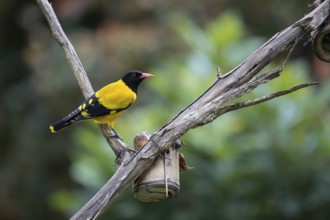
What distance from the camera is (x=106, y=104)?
4504 millimetres

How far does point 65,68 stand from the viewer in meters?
10.6

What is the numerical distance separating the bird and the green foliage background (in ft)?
4.24

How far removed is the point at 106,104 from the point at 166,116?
3075mm

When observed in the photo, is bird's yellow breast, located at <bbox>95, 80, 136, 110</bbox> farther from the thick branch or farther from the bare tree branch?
the bare tree branch

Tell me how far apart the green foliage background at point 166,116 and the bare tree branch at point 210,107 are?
1779mm

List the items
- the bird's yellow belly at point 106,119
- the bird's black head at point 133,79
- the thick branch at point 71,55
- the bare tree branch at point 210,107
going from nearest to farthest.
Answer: the bare tree branch at point 210,107, the thick branch at point 71,55, the bird's yellow belly at point 106,119, the bird's black head at point 133,79

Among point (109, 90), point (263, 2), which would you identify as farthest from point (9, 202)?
point (109, 90)

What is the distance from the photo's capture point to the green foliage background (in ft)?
24.8

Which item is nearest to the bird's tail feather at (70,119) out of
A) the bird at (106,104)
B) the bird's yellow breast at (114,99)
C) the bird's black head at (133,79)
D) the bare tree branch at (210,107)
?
the bird at (106,104)

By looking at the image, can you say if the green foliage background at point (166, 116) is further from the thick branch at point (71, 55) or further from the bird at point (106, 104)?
the thick branch at point (71, 55)

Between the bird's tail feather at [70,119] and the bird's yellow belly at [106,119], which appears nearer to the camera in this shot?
the bird's tail feather at [70,119]

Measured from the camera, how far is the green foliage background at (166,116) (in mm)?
7559

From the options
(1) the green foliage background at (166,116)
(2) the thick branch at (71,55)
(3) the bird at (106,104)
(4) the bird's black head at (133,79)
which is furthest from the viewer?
(1) the green foliage background at (166,116)

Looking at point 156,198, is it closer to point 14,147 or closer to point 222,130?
point 222,130
